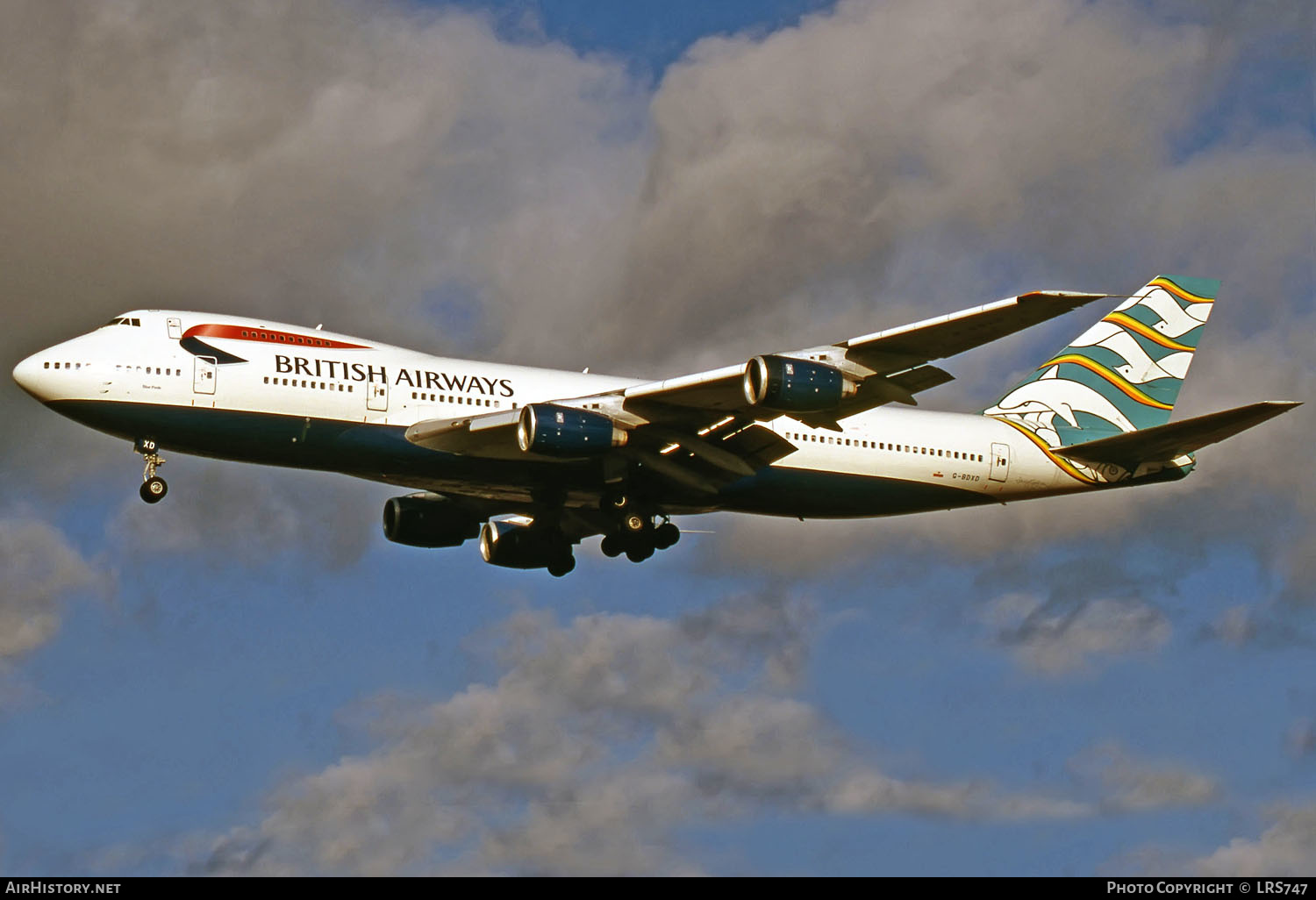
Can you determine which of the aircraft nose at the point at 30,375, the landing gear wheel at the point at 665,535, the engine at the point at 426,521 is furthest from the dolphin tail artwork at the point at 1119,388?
the aircraft nose at the point at 30,375

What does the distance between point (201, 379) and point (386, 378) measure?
4496 millimetres

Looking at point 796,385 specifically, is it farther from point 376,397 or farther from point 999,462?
point 999,462

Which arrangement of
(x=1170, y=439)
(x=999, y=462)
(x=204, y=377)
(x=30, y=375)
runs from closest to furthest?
1. (x=30, y=375)
2. (x=204, y=377)
3. (x=1170, y=439)
4. (x=999, y=462)

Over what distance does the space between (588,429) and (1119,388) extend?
20.1 meters

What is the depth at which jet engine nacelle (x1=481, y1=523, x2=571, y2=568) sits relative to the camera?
161 ft

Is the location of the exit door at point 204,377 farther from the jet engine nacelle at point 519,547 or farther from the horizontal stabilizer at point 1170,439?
the horizontal stabilizer at point 1170,439

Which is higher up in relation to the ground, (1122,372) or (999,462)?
(1122,372)

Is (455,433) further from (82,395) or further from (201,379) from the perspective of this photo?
(82,395)

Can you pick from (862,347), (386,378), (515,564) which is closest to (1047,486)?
(862,347)

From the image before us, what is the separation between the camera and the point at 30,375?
39.4m

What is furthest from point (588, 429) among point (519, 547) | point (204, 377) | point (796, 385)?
point (519, 547)

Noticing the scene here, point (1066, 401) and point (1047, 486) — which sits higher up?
point (1066, 401)
